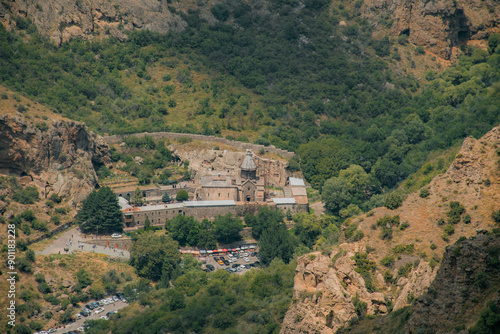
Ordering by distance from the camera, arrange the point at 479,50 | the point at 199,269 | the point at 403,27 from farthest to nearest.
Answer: the point at 403,27 → the point at 479,50 → the point at 199,269

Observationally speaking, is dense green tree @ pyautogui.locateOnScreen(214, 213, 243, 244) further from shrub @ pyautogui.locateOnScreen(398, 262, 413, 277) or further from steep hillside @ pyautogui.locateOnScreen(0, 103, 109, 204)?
shrub @ pyautogui.locateOnScreen(398, 262, 413, 277)

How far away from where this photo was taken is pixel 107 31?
13662 cm

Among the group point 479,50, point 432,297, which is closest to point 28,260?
point 432,297

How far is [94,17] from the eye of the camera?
136 meters

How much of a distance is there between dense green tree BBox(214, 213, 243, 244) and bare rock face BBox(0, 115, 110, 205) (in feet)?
63.9

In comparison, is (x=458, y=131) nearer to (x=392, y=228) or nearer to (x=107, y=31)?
(x=392, y=228)

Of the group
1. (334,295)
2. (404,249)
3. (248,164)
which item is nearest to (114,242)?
(248,164)

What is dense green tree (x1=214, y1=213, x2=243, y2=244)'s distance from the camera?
90688mm

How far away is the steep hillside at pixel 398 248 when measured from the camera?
145 ft

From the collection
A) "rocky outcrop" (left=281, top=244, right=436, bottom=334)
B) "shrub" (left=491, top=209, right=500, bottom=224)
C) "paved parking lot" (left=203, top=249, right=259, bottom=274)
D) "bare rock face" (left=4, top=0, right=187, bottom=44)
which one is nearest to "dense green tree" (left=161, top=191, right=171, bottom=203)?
"paved parking lot" (left=203, top=249, right=259, bottom=274)

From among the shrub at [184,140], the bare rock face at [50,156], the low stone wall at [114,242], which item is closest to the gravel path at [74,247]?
the low stone wall at [114,242]

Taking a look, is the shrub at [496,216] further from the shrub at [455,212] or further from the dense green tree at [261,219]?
the dense green tree at [261,219]

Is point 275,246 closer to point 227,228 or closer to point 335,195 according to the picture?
point 227,228

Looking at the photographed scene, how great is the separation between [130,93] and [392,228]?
286 ft
